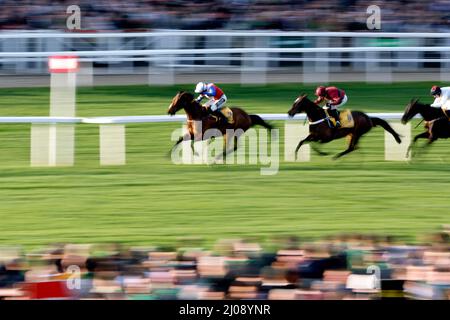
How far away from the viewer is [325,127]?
12.5 meters

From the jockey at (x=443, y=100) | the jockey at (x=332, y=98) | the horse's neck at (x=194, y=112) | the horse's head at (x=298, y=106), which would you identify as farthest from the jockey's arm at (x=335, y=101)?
the horse's neck at (x=194, y=112)

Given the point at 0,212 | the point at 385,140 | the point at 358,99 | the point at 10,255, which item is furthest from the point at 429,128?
the point at 10,255

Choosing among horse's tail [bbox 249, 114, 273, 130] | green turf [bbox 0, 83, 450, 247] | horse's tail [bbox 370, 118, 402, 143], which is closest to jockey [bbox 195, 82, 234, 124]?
horse's tail [bbox 249, 114, 273, 130]

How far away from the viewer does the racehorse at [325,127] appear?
12415mm

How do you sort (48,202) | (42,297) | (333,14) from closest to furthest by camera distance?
(42,297) < (48,202) < (333,14)

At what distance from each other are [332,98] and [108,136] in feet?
8.64

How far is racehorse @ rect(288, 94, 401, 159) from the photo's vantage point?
489 inches

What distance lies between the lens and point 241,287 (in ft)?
18.3

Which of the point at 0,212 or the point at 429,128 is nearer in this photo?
the point at 0,212

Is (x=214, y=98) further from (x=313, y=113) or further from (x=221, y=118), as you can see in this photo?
(x=313, y=113)

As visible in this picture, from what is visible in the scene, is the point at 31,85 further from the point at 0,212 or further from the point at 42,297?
the point at 42,297

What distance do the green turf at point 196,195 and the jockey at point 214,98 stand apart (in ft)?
2.32

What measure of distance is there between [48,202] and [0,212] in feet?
1.81

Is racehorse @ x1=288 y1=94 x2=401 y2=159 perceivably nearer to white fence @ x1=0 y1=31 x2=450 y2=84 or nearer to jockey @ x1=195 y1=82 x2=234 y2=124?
jockey @ x1=195 y1=82 x2=234 y2=124
